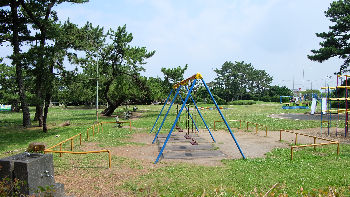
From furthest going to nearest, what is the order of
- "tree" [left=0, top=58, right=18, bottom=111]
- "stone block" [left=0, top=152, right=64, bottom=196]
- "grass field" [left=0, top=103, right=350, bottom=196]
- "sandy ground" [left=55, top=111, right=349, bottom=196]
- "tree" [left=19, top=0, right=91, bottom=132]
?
"tree" [left=0, top=58, right=18, bottom=111], "tree" [left=19, top=0, right=91, bottom=132], "sandy ground" [left=55, top=111, right=349, bottom=196], "grass field" [left=0, top=103, right=350, bottom=196], "stone block" [left=0, top=152, right=64, bottom=196]

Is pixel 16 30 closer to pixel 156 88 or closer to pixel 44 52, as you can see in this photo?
pixel 44 52

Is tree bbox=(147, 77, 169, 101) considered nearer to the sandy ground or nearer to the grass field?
the sandy ground

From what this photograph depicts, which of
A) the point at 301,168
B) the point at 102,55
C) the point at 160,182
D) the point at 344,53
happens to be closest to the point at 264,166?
the point at 301,168

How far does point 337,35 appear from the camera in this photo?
100 feet

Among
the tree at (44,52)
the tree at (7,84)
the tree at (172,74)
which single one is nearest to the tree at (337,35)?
the tree at (172,74)

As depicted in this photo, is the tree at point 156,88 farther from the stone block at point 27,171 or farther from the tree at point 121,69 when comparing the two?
the stone block at point 27,171

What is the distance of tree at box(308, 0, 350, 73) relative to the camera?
29.0m

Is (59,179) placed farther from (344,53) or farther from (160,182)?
(344,53)

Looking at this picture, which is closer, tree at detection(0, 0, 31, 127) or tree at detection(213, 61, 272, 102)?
tree at detection(0, 0, 31, 127)

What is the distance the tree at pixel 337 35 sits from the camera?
1142 inches

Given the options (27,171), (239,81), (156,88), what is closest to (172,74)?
(156,88)

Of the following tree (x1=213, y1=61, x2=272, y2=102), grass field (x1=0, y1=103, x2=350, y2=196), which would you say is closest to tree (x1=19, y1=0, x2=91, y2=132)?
grass field (x1=0, y1=103, x2=350, y2=196)

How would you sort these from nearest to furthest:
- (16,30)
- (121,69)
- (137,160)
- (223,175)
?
(223,175) → (137,160) → (16,30) → (121,69)

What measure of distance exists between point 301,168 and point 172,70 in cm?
2566
